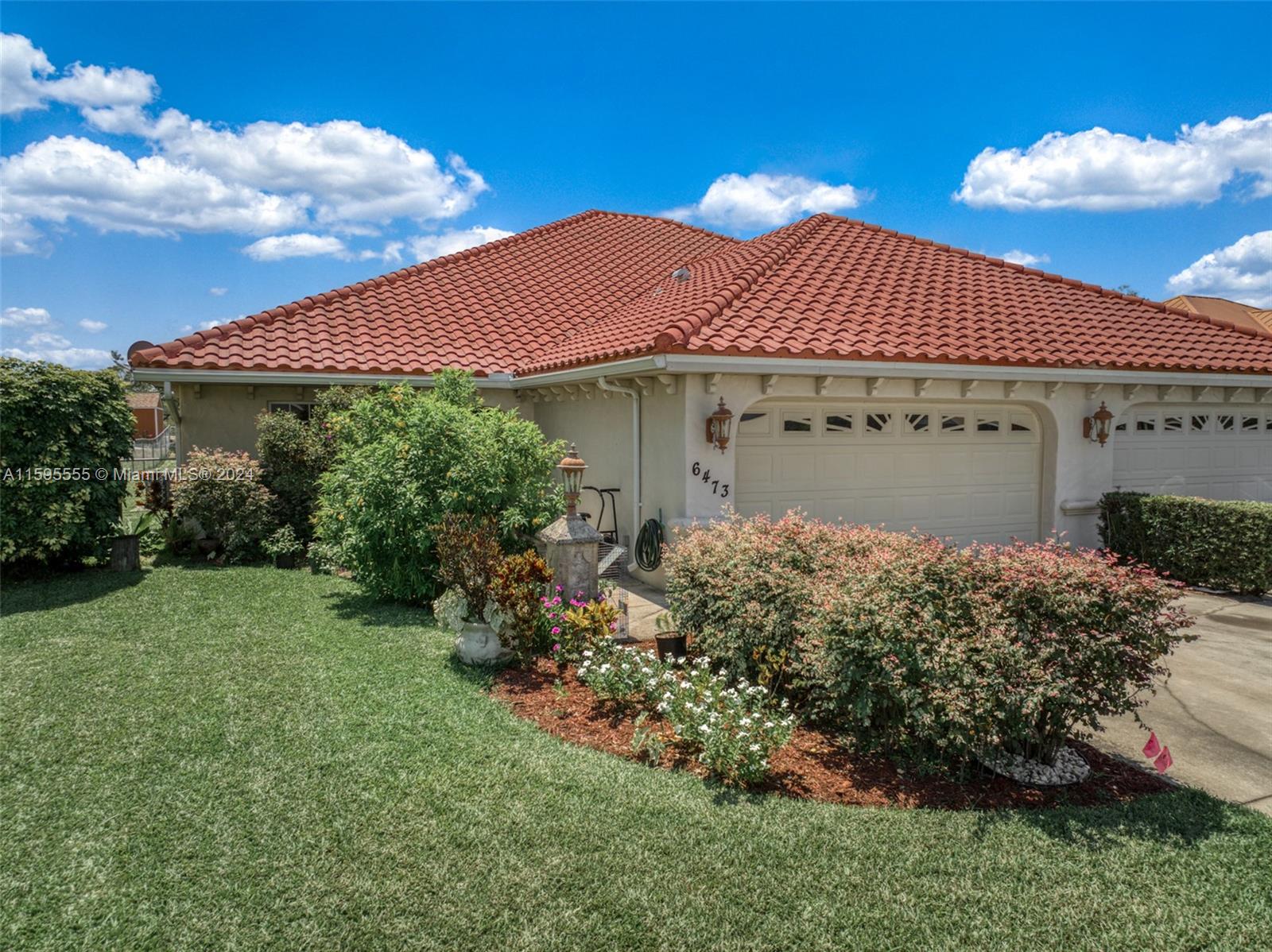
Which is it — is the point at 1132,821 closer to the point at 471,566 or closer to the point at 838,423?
the point at 471,566

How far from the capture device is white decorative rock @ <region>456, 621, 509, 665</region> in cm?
589

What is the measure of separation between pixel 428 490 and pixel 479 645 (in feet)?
7.21

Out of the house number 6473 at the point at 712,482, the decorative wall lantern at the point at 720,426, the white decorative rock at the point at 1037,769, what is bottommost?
the white decorative rock at the point at 1037,769

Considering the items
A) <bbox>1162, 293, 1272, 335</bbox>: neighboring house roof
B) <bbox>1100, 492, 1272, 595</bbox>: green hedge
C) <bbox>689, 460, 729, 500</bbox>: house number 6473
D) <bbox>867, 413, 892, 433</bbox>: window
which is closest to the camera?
<bbox>689, 460, 729, 500</bbox>: house number 6473

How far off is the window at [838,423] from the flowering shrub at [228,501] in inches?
304

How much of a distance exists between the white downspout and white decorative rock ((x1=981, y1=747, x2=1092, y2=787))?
5.60 meters

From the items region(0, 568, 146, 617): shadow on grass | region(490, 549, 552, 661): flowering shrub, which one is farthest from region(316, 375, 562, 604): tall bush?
region(0, 568, 146, 617): shadow on grass

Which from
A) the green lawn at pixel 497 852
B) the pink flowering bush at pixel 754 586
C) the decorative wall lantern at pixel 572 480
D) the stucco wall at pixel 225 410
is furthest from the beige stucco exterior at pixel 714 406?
the green lawn at pixel 497 852

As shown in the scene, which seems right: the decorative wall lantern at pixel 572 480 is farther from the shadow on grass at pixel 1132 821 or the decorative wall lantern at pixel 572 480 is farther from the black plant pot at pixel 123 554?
the black plant pot at pixel 123 554

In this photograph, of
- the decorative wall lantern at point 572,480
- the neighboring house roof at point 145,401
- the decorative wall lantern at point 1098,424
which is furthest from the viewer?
the neighboring house roof at point 145,401

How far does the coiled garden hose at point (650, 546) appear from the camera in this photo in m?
8.80

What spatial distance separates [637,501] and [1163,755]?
6.19 metres

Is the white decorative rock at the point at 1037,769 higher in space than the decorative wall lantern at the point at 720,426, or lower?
lower

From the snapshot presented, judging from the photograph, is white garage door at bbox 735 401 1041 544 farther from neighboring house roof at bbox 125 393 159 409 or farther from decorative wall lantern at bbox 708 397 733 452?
neighboring house roof at bbox 125 393 159 409
